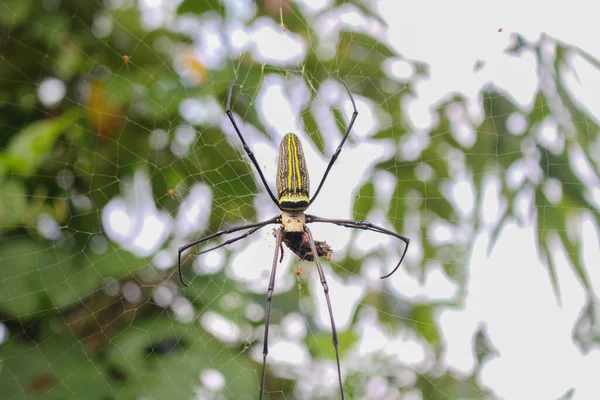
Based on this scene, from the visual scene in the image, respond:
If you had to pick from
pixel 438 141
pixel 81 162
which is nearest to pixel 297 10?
pixel 438 141

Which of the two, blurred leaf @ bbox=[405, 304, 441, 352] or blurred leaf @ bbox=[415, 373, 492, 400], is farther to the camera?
blurred leaf @ bbox=[405, 304, 441, 352]

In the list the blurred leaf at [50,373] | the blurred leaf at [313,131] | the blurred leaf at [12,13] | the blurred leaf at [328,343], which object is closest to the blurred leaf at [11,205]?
the blurred leaf at [50,373]

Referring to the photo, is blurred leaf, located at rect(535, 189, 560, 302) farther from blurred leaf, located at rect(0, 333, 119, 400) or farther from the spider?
blurred leaf, located at rect(0, 333, 119, 400)

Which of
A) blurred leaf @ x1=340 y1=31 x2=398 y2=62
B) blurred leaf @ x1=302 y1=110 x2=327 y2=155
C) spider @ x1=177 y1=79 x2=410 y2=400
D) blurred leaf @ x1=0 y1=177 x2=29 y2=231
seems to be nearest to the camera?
spider @ x1=177 y1=79 x2=410 y2=400

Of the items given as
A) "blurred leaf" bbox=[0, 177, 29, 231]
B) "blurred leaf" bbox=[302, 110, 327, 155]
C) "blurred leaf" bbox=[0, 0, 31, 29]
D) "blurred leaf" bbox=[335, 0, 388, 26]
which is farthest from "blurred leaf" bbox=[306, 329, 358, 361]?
"blurred leaf" bbox=[0, 0, 31, 29]

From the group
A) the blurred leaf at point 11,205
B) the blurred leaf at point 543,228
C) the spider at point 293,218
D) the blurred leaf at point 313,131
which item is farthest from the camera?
the blurred leaf at point 313,131

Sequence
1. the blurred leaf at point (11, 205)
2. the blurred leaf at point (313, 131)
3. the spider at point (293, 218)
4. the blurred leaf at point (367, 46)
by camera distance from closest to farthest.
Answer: the spider at point (293, 218) < the blurred leaf at point (11, 205) < the blurred leaf at point (313, 131) < the blurred leaf at point (367, 46)

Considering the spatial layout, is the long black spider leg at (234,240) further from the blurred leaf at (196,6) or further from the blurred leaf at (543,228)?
the blurred leaf at (543,228)

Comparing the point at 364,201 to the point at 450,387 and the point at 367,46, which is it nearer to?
the point at 367,46
